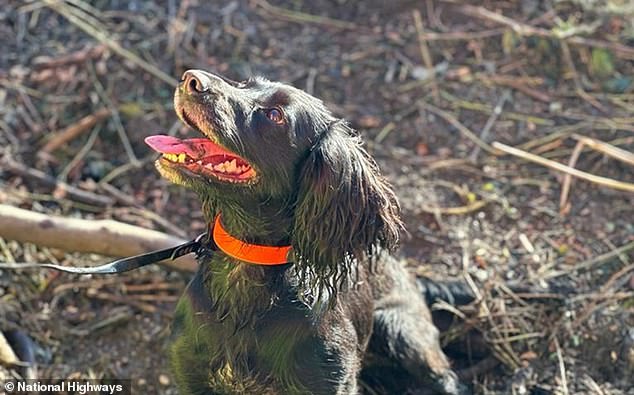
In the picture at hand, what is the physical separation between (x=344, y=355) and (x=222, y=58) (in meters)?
3.00

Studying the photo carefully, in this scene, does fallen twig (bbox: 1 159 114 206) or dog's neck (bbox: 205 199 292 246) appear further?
fallen twig (bbox: 1 159 114 206)

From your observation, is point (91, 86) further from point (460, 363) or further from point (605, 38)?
point (605, 38)

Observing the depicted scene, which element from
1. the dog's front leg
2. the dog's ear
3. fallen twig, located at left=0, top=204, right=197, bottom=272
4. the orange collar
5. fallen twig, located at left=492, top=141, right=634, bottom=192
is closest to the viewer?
the dog's ear

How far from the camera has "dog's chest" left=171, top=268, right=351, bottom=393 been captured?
3467mm

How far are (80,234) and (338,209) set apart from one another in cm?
174

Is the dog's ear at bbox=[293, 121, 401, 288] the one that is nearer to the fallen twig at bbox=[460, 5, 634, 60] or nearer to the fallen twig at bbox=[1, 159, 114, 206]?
the fallen twig at bbox=[1, 159, 114, 206]

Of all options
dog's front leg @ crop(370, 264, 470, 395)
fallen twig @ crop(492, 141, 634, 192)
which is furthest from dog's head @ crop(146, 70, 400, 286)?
fallen twig @ crop(492, 141, 634, 192)

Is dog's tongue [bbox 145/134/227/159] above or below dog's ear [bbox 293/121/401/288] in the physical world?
above

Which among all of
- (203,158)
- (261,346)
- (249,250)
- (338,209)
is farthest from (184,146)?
(261,346)

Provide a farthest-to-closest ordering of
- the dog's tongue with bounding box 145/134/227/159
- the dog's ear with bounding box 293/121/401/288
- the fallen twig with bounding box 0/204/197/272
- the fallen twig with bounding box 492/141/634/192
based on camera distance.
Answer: the fallen twig with bounding box 492/141/634/192, the fallen twig with bounding box 0/204/197/272, the dog's ear with bounding box 293/121/401/288, the dog's tongue with bounding box 145/134/227/159

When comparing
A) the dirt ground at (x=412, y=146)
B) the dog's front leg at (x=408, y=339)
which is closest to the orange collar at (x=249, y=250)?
the dog's front leg at (x=408, y=339)

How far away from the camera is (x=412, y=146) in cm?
564

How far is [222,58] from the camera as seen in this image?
19.9ft

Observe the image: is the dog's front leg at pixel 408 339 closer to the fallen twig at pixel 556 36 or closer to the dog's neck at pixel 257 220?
the dog's neck at pixel 257 220
